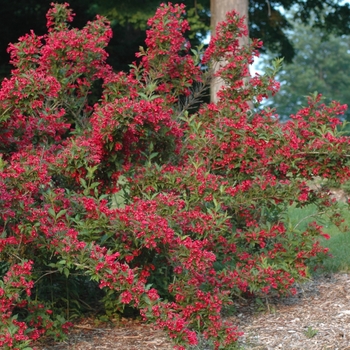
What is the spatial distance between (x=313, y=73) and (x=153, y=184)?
4142cm

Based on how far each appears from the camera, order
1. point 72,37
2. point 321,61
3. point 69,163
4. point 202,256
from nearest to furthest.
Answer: point 202,256 < point 69,163 < point 72,37 < point 321,61

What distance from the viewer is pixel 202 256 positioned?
12.7 feet

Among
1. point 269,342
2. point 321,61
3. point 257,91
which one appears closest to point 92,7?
point 257,91

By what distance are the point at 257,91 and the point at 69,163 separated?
5.48ft

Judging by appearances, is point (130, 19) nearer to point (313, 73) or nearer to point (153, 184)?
point (153, 184)

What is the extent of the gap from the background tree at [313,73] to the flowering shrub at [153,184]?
1421 inches

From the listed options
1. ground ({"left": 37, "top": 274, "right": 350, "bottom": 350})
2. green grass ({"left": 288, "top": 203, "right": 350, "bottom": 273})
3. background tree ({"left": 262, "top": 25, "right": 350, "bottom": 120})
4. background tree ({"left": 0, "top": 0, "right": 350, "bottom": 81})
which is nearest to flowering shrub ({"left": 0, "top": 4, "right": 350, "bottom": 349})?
ground ({"left": 37, "top": 274, "right": 350, "bottom": 350})

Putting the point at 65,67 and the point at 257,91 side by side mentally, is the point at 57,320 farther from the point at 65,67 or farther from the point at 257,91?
the point at 257,91

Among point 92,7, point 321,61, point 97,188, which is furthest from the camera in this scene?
point 321,61

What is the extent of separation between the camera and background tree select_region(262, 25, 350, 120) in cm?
4269

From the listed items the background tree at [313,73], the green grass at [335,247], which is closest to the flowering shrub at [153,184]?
the green grass at [335,247]

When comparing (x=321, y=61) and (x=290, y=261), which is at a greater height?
(x=321, y=61)

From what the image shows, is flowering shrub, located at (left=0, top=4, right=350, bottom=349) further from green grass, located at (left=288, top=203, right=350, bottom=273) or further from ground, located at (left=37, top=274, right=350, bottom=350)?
green grass, located at (left=288, top=203, right=350, bottom=273)

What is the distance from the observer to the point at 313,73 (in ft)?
146
